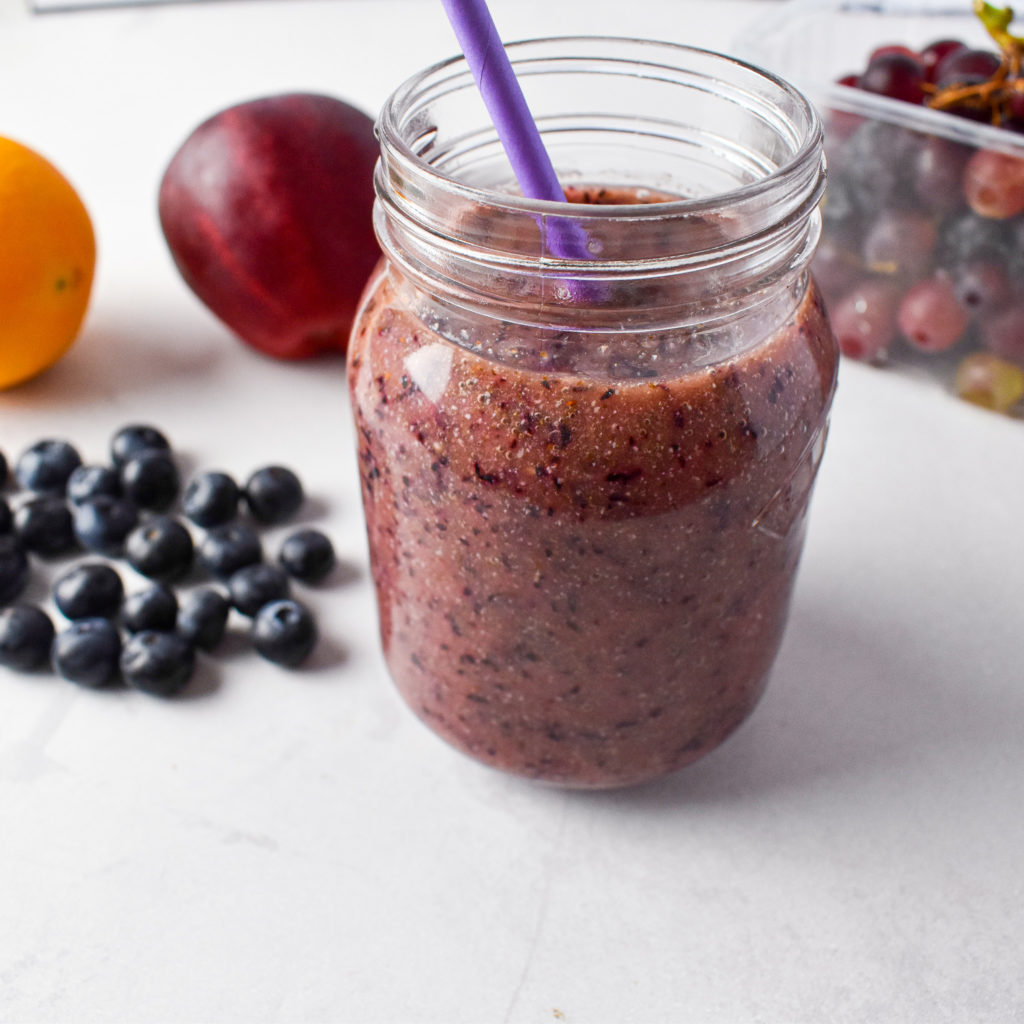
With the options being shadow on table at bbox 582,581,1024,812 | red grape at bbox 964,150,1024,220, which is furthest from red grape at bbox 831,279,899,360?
shadow on table at bbox 582,581,1024,812

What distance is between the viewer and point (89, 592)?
3.11 ft

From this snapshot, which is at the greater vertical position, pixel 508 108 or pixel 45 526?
pixel 508 108

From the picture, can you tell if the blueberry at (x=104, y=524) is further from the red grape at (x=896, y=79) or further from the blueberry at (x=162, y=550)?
the red grape at (x=896, y=79)

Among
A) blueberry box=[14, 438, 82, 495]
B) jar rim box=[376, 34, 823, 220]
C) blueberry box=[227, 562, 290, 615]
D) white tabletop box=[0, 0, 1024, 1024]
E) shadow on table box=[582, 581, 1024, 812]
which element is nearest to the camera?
jar rim box=[376, 34, 823, 220]

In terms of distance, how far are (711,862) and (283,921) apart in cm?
29

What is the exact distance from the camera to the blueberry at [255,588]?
96cm

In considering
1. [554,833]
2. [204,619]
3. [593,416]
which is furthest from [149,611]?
[593,416]

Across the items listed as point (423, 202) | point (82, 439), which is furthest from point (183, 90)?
point (423, 202)

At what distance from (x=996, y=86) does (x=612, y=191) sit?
1.75ft

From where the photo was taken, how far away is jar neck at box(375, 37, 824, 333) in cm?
59

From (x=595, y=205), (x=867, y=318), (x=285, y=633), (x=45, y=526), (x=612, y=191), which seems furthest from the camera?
(x=867, y=318)

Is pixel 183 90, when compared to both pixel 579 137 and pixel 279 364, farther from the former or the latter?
pixel 579 137

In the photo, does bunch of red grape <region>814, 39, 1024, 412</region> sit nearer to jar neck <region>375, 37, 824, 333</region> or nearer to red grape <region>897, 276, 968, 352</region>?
red grape <region>897, 276, 968, 352</region>

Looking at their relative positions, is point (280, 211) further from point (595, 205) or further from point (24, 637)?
point (595, 205)
